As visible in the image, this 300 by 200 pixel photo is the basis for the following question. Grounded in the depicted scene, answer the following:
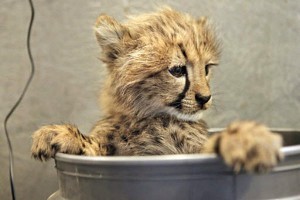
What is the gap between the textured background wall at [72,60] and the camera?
1.35 metres

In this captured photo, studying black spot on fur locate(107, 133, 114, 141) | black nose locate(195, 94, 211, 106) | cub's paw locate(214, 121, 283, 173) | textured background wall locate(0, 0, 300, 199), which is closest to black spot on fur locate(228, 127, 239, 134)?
cub's paw locate(214, 121, 283, 173)

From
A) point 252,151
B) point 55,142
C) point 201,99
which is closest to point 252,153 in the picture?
point 252,151

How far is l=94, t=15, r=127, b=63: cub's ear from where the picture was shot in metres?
0.98

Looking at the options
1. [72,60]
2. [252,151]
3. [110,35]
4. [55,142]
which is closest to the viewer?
[252,151]

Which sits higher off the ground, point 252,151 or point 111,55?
point 111,55

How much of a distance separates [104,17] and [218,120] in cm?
62

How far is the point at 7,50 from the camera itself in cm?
135

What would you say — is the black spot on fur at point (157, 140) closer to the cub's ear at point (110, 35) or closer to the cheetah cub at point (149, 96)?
the cheetah cub at point (149, 96)

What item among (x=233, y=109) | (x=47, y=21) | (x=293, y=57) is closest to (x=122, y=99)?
(x=47, y=21)

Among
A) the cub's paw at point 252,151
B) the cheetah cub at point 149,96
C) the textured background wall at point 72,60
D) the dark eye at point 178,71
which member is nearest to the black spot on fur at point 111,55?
the cheetah cub at point 149,96

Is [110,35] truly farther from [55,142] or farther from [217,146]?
[217,146]

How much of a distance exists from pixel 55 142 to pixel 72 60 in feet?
1.77

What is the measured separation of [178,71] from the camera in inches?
36.5

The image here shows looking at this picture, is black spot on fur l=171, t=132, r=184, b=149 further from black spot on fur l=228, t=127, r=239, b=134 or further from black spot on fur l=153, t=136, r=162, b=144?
black spot on fur l=228, t=127, r=239, b=134
